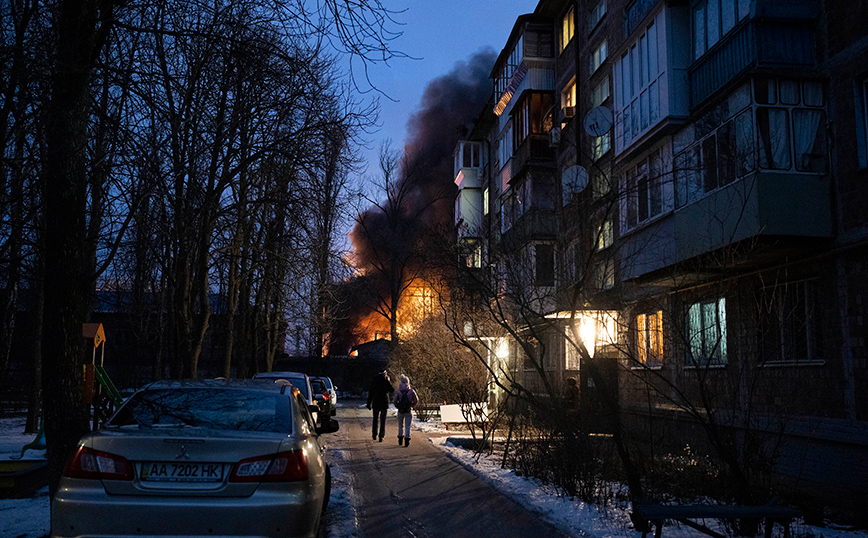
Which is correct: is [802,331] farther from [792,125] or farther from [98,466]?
[98,466]

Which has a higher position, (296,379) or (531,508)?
(296,379)

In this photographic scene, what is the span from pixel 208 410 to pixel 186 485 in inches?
38.6

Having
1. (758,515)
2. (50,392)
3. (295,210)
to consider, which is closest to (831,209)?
(758,515)

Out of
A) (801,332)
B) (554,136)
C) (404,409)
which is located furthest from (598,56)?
(404,409)

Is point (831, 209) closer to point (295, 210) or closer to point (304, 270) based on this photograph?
point (295, 210)

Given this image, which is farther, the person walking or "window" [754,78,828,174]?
the person walking

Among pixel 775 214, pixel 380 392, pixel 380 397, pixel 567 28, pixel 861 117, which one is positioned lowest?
pixel 380 397

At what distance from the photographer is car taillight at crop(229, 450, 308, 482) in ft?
16.8

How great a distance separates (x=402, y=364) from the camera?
101ft

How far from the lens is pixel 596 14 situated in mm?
26375

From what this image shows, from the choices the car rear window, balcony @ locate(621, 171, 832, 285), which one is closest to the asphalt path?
the car rear window

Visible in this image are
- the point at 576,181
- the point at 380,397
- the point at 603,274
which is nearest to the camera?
the point at 603,274

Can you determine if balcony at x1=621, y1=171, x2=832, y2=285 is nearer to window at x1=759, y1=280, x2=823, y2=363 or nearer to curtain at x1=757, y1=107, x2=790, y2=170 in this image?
curtain at x1=757, y1=107, x2=790, y2=170

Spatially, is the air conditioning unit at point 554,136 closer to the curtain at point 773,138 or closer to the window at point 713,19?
the window at point 713,19
